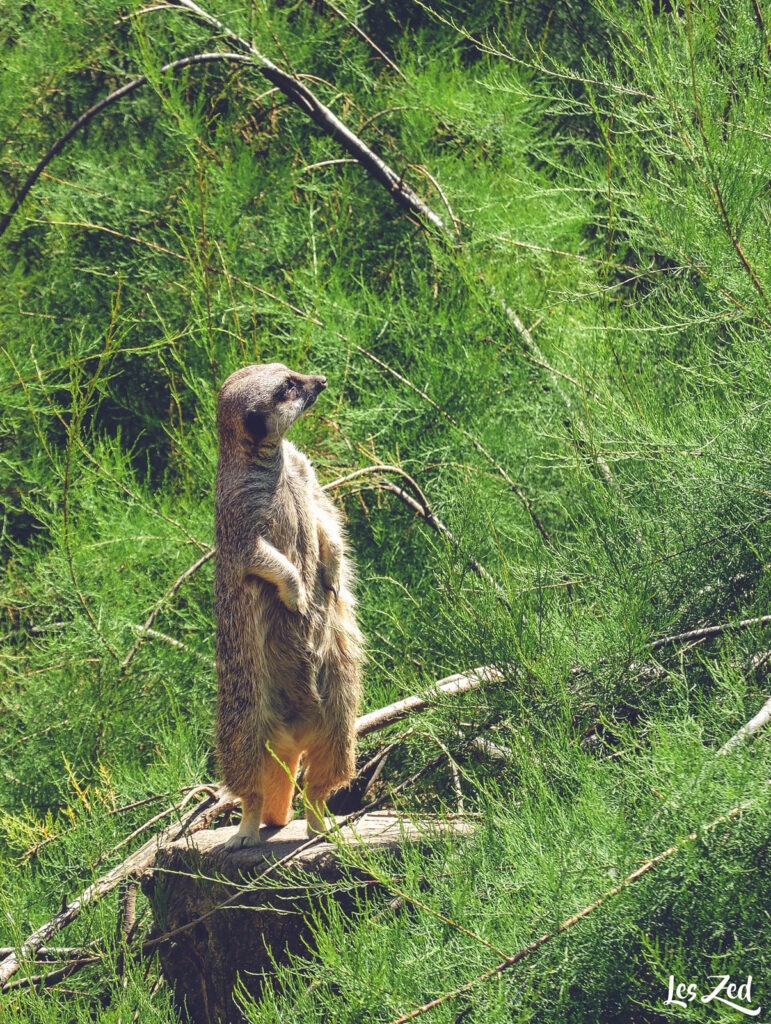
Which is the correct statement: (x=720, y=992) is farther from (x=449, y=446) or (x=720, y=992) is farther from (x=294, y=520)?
(x=449, y=446)

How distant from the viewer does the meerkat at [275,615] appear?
2.42 m

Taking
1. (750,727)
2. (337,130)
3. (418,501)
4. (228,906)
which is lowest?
(228,906)

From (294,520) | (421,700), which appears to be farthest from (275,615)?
(421,700)

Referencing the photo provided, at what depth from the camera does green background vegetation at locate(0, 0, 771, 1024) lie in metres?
1.63

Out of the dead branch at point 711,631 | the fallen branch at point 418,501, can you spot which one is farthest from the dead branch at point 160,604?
the dead branch at point 711,631

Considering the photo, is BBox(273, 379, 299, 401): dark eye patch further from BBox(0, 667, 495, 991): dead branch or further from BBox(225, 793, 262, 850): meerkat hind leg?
BBox(225, 793, 262, 850): meerkat hind leg

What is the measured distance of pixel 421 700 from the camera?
8.01 feet

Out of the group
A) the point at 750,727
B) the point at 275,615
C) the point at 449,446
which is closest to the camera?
the point at 750,727

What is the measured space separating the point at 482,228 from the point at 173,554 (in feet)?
5.31

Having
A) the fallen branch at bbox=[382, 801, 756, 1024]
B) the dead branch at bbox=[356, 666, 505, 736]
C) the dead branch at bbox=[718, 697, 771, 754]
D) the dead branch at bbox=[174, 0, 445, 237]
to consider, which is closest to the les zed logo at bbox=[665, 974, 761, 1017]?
the fallen branch at bbox=[382, 801, 756, 1024]

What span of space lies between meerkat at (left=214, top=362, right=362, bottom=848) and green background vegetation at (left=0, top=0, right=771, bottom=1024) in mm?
234

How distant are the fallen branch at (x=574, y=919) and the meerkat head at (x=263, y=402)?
1318 millimetres

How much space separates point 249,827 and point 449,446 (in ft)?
4.43

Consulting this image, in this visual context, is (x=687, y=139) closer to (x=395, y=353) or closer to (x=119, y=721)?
(x=395, y=353)
